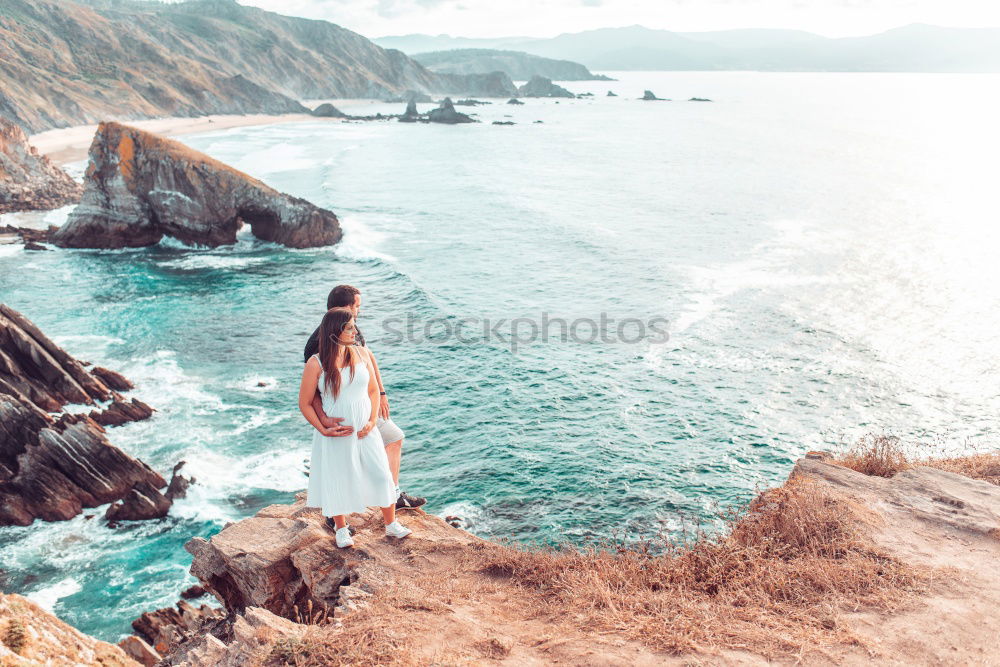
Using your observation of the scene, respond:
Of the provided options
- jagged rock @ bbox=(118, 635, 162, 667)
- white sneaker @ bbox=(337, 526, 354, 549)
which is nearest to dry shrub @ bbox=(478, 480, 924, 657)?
white sneaker @ bbox=(337, 526, 354, 549)

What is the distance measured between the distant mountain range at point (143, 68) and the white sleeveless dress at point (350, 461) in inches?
3681

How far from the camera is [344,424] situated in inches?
283

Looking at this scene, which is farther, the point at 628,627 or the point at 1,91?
the point at 1,91

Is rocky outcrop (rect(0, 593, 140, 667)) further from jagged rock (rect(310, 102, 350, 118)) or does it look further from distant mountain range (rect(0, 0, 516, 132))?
jagged rock (rect(310, 102, 350, 118))

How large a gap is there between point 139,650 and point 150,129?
335ft

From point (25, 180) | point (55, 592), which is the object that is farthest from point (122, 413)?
point (25, 180)

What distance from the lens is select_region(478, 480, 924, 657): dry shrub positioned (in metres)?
6.15

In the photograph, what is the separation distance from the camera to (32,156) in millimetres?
50438

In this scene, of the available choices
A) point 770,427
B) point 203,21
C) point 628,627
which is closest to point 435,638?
point 628,627

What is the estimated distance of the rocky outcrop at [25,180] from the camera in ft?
153

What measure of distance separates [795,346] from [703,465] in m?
10.1

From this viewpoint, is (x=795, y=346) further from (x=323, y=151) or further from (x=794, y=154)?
(x=323, y=151)

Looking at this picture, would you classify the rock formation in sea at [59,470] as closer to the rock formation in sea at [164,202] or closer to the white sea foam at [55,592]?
the white sea foam at [55,592]

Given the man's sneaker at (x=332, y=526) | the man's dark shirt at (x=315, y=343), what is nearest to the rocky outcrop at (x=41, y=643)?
the man's sneaker at (x=332, y=526)
